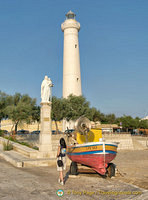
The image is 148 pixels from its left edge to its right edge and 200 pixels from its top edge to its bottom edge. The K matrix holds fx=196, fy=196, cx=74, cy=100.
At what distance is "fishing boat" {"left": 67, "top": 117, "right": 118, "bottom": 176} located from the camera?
884 centimetres

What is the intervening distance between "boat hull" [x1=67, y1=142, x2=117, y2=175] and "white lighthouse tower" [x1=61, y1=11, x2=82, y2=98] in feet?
121

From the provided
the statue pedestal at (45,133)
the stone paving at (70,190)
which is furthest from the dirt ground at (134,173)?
the statue pedestal at (45,133)

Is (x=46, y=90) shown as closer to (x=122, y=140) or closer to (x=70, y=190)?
(x=70, y=190)

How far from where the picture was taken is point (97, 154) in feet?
29.1

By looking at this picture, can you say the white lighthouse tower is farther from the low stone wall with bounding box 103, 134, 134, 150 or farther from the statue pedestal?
the statue pedestal

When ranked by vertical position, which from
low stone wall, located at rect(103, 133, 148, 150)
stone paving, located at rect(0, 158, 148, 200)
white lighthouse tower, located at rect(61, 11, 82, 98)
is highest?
white lighthouse tower, located at rect(61, 11, 82, 98)

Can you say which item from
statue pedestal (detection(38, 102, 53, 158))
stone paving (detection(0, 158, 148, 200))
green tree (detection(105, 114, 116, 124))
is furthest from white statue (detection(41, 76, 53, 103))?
green tree (detection(105, 114, 116, 124))

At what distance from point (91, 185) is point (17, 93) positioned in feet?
115

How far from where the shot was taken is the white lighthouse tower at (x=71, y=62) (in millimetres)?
46500

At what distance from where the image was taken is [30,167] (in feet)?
39.3

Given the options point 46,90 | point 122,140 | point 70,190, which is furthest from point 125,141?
point 70,190

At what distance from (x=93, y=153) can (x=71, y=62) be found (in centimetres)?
3977

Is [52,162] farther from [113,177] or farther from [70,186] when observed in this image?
[70,186]

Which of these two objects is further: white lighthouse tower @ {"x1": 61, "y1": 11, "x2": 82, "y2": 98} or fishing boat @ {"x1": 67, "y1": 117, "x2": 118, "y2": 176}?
white lighthouse tower @ {"x1": 61, "y1": 11, "x2": 82, "y2": 98}
